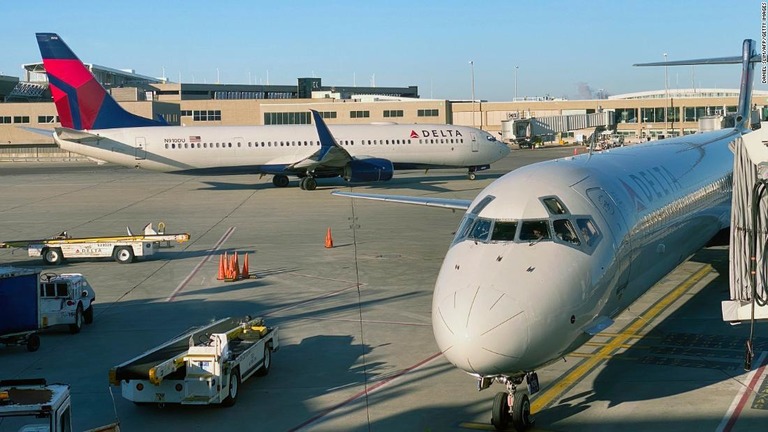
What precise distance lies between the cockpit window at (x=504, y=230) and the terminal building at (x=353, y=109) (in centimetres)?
7995

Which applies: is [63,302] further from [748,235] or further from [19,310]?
[748,235]

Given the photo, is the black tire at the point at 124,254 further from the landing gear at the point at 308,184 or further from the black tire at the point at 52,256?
the landing gear at the point at 308,184

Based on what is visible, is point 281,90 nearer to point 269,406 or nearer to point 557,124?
point 557,124

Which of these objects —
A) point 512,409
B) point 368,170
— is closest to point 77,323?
point 512,409

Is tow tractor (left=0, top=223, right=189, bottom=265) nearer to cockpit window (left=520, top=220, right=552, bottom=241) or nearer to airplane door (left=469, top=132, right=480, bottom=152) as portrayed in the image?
cockpit window (left=520, top=220, right=552, bottom=241)

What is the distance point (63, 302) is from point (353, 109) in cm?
8602

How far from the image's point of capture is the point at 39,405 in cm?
1138

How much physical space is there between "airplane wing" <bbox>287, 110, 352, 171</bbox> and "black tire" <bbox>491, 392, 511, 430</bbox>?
39168 mm

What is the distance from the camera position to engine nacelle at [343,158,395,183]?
2061 inches

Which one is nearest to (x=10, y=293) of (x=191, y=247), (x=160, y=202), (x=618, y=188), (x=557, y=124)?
(x=618, y=188)

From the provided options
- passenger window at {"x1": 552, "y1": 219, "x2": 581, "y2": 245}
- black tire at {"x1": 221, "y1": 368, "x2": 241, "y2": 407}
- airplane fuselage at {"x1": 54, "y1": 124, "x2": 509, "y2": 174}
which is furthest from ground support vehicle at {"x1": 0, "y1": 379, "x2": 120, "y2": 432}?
airplane fuselage at {"x1": 54, "y1": 124, "x2": 509, "y2": 174}

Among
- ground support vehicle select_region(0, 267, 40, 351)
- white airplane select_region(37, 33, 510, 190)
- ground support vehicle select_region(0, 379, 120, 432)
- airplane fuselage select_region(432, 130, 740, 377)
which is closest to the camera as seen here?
ground support vehicle select_region(0, 379, 120, 432)

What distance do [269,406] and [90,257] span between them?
17.1m

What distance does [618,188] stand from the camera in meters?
16.2
